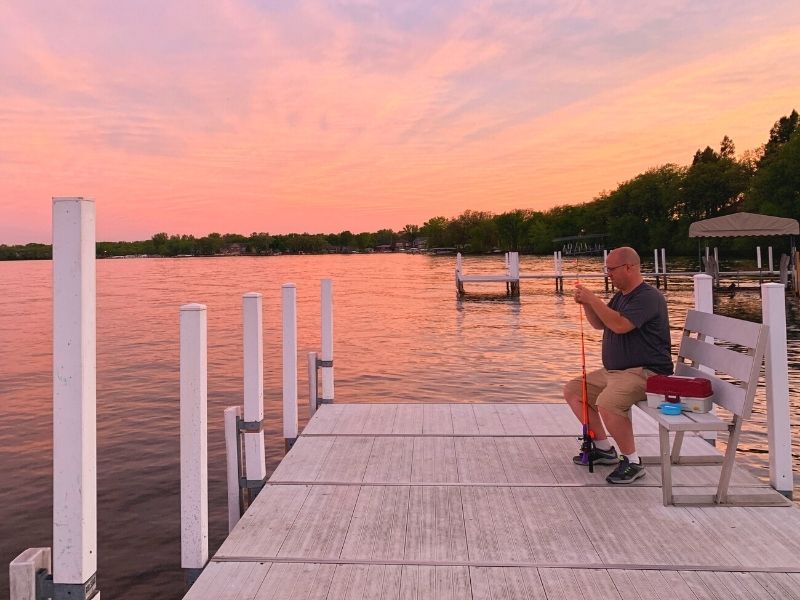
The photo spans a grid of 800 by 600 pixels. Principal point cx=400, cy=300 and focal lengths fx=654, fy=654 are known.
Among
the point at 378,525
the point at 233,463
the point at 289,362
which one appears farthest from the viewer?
the point at 289,362

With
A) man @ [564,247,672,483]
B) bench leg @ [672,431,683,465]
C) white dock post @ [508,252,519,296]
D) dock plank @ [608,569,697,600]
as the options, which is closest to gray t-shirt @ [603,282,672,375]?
Result: man @ [564,247,672,483]

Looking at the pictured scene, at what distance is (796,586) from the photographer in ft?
11.4

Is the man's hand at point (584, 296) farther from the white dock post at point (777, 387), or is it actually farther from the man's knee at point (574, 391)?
the white dock post at point (777, 387)

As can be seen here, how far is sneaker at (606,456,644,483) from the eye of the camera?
5.12m

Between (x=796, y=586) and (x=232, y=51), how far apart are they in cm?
2873

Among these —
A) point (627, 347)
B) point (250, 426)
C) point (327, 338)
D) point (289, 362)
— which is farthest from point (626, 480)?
point (327, 338)

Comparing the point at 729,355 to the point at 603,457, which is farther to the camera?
the point at 603,457

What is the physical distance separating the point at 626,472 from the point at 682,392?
0.79 meters

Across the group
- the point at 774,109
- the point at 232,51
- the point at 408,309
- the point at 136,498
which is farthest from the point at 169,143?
the point at 774,109

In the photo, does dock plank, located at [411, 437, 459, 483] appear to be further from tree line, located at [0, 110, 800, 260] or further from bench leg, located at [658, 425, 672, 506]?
tree line, located at [0, 110, 800, 260]

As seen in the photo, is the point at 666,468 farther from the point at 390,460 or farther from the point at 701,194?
the point at 701,194

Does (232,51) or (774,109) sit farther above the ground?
(774,109)

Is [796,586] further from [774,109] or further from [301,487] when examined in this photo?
[774,109]

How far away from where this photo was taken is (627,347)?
5328 millimetres
